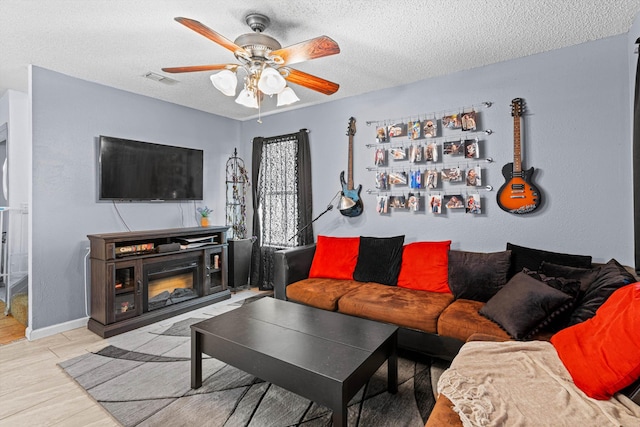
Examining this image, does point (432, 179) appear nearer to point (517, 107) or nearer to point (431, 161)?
point (431, 161)

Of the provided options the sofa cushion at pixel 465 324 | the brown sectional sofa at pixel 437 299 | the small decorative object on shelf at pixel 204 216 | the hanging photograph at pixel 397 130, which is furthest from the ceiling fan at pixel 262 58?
the small decorative object on shelf at pixel 204 216

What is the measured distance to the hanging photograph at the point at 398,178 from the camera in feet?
10.8

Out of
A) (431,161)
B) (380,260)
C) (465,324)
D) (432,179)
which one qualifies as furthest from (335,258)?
(465,324)

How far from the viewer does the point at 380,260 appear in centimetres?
309

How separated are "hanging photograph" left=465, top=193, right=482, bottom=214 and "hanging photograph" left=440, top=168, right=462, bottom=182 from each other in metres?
0.20

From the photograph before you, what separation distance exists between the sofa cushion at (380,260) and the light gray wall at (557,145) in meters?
0.29

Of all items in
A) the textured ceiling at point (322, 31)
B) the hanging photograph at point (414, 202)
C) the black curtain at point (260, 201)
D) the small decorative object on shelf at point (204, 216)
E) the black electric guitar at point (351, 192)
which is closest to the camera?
the textured ceiling at point (322, 31)

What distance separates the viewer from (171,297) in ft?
11.5

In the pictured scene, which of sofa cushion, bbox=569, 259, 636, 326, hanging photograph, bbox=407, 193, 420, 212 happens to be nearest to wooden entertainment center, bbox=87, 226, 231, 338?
hanging photograph, bbox=407, 193, 420, 212

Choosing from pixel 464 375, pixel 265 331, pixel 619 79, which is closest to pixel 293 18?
pixel 265 331

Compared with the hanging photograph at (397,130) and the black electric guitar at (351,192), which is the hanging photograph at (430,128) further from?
the black electric guitar at (351,192)

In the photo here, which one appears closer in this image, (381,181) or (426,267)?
(426,267)

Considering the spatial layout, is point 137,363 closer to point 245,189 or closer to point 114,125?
point 114,125

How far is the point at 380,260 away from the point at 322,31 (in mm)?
2013
